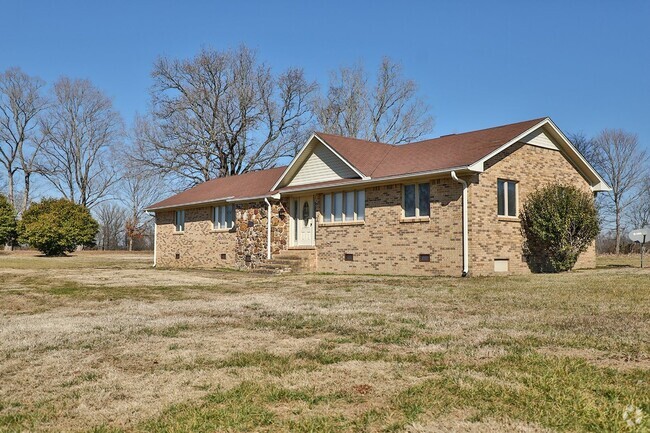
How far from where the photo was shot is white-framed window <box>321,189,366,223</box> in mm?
19984

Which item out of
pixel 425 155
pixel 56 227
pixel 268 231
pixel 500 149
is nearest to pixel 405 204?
pixel 425 155

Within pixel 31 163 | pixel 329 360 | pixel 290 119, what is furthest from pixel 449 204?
pixel 31 163

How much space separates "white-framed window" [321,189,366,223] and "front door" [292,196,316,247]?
2.97 feet

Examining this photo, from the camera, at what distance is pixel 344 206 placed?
20.7 metres

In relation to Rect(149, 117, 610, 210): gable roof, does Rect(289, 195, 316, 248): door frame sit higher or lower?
lower

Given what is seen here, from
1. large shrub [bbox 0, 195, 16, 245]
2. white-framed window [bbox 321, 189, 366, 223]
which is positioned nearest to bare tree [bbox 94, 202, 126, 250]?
large shrub [bbox 0, 195, 16, 245]

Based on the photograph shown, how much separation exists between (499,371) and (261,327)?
12.2ft

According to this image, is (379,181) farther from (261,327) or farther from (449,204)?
(261,327)

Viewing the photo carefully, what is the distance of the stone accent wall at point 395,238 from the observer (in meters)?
17.0

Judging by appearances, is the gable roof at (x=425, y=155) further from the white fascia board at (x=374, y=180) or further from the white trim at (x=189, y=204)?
the white trim at (x=189, y=204)

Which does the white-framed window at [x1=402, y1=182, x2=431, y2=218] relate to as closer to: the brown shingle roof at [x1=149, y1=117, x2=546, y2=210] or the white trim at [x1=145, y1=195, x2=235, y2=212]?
the brown shingle roof at [x1=149, y1=117, x2=546, y2=210]

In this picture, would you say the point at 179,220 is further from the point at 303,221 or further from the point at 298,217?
the point at 303,221

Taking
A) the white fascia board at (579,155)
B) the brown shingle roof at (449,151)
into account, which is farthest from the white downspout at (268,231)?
the white fascia board at (579,155)

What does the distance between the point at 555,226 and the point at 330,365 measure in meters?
14.6
